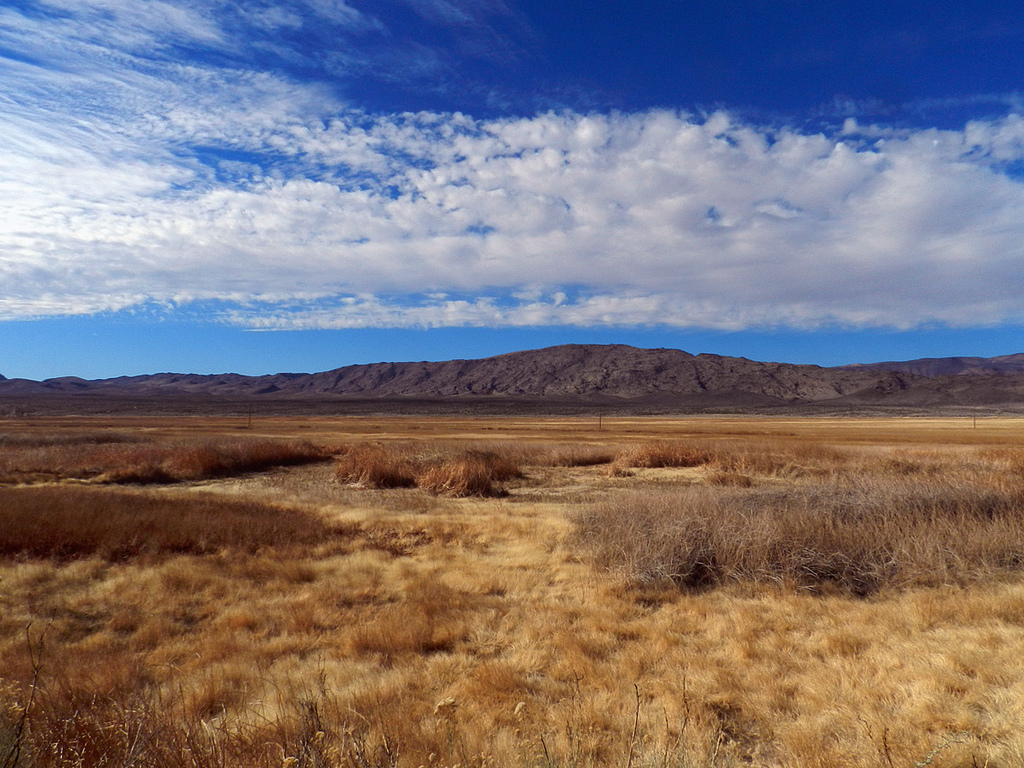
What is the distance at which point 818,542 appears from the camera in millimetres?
8852

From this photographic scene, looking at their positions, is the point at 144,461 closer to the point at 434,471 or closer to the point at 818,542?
the point at 434,471

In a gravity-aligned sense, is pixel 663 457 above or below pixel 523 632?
below

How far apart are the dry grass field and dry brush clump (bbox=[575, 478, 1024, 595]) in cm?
5

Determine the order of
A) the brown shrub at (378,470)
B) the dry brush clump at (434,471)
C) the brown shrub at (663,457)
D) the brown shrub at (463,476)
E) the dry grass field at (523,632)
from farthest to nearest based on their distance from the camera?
the brown shrub at (663,457) < the brown shrub at (378,470) < the dry brush clump at (434,471) < the brown shrub at (463,476) < the dry grass field at (523,632)

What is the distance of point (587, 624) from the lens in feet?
22.6

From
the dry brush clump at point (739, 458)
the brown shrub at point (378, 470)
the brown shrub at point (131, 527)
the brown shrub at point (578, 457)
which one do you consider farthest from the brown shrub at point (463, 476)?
the brown shrub at point (131, 527)

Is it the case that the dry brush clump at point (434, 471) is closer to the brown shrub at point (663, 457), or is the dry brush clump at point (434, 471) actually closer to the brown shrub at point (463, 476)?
the brown shrub at point (463, 476)

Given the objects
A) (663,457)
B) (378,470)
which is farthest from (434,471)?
(663,457)

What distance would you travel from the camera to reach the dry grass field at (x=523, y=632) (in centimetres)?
412

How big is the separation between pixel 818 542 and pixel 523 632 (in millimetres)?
5130

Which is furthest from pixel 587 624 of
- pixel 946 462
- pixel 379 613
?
pixel 946 462

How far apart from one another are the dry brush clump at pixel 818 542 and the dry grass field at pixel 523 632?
0.05 meters

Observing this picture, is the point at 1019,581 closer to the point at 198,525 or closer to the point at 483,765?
the point at 483,765

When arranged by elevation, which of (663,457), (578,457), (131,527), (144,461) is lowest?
(578,457)
